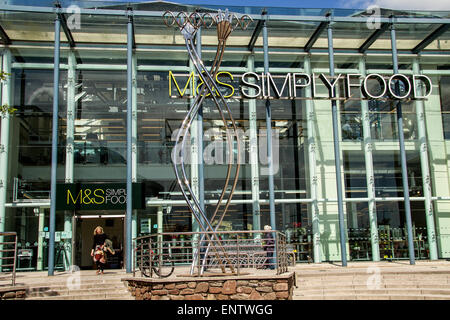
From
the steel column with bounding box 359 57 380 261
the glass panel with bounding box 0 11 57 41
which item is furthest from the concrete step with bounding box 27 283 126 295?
the steel column with bounding box 359 57 380 261

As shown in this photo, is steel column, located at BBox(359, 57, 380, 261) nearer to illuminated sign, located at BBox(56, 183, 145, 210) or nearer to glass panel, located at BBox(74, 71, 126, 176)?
illuminated sign, located at BBox(56, 183, 145, 210)

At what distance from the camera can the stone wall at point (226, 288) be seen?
9.51 metres

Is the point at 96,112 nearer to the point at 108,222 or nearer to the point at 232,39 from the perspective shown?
the point at 108,222

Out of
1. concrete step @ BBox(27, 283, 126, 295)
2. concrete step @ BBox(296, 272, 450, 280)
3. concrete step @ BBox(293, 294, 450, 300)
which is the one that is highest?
concrete step @ BBox(27, 283, 126, 295)

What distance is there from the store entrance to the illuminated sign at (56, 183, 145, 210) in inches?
13.6

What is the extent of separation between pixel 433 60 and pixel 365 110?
3.19m

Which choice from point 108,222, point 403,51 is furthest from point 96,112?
point 403,51

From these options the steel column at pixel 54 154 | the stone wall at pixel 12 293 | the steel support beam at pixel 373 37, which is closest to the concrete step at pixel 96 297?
the stone wall at pixel 12 293

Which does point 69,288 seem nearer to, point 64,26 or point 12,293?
point 12,293

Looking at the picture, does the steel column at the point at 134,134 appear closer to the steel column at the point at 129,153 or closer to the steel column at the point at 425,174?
the steel column at the point at 129,153

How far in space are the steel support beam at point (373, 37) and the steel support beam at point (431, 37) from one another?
169cm

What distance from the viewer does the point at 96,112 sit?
15.9 m

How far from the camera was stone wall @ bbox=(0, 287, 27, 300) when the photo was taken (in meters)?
9.55

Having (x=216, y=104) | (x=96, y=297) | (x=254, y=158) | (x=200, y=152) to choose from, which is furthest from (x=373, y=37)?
(x=96, y=297)
